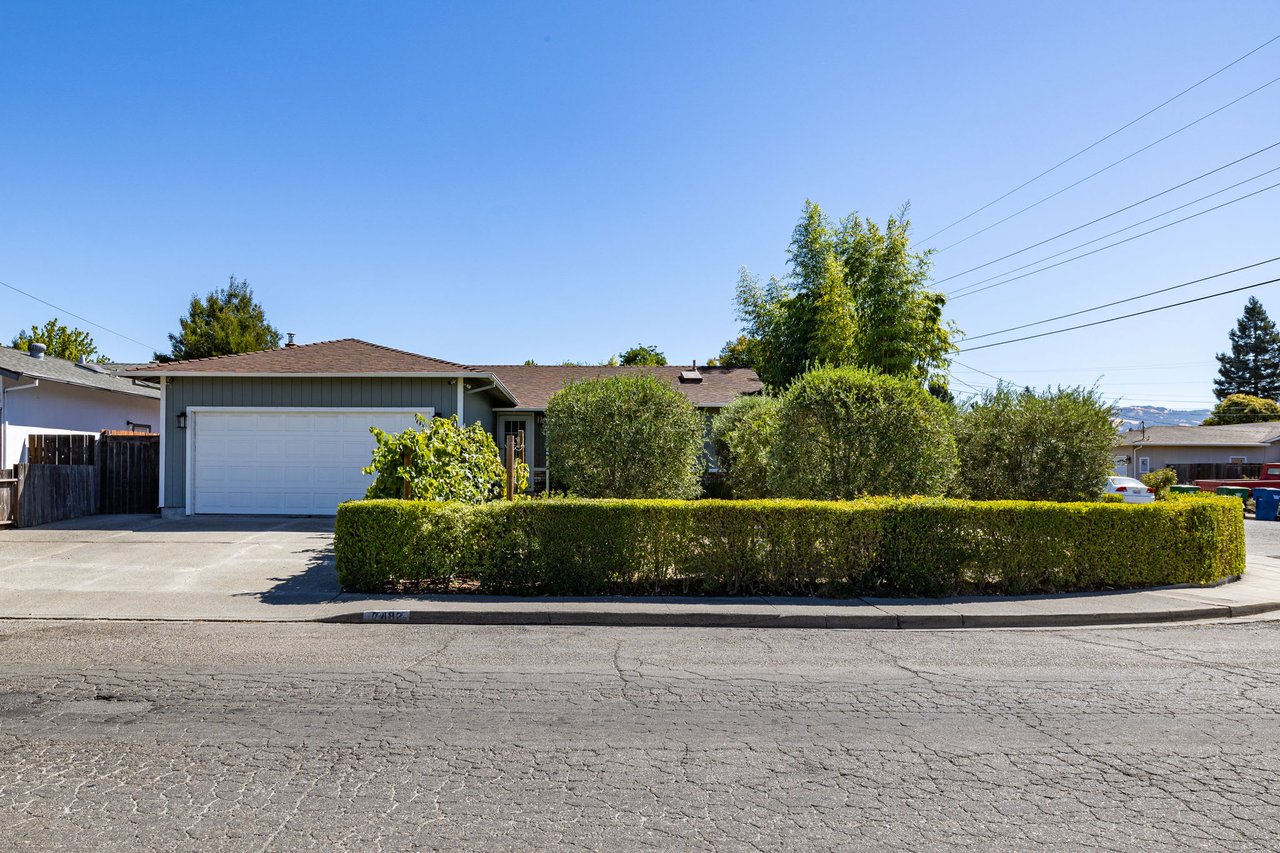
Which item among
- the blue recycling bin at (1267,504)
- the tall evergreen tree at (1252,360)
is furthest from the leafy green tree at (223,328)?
the tall evergreen tree at (1252,360)

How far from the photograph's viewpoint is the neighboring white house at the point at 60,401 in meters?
17.1

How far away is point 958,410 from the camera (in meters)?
14.0

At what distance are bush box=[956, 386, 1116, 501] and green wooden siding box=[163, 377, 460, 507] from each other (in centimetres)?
1048

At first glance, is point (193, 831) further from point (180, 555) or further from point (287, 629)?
Answer: point (180, 555)

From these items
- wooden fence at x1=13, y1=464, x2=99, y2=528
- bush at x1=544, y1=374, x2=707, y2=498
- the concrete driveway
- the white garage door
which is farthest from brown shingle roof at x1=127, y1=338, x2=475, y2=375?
bush at x1=544, y1=374, x2=707, y2=498

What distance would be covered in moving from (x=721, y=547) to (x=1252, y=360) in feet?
294

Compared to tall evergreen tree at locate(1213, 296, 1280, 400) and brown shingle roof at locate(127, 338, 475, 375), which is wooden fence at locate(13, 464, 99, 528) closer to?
brown shingle roof at locate(127, 338, 475, 375)

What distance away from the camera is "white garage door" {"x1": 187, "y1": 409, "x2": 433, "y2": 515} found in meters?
16.7

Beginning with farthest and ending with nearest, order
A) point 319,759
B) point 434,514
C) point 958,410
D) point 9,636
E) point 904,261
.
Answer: point 904,261 → point 958,410 → point 434,514 → point 9,636 → point 319,759

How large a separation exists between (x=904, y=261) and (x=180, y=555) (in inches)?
825

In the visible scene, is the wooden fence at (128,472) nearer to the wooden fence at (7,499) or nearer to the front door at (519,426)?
the wooden fence at (7,499)

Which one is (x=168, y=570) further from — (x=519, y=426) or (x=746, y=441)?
(x=519, y=426)

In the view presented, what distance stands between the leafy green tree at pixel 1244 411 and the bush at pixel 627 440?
6412 centimetres

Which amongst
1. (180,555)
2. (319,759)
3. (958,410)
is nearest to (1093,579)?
(958,410)
